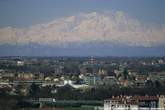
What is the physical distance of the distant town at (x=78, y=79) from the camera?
8.08 meters

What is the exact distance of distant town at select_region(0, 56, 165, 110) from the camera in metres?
8.08

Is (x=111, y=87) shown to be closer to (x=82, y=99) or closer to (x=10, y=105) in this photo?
(x=82, y=99)

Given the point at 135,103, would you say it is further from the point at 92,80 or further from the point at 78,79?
the point at 78,79

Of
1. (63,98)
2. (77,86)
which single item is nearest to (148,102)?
(63,98)

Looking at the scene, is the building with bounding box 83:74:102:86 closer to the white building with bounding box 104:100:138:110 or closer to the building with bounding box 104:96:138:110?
the building with bounding box 104:96:138:110

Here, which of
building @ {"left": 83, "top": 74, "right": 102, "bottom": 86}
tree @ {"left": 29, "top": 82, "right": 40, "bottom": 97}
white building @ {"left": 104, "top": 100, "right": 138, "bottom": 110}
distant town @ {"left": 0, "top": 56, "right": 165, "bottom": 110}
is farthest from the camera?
building @ {"left": 83, "top": 74, "right": 102, "bottom": 86}

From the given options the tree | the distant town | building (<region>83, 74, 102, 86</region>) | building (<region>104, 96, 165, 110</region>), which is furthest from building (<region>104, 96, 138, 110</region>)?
building (<region>83, 74, 102, 86</region>)

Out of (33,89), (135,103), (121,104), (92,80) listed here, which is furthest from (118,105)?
(92,80)

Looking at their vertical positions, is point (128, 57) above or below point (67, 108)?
above

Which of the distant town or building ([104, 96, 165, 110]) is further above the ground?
the distant town

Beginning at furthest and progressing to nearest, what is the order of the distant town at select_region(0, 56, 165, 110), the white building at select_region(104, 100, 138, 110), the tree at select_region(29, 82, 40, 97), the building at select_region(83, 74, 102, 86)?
the building at select_region(83, 74, 102, 86) → the tree at select_region(29, 82, 40, 97) → the distant town at select_region(0, 56, 165, 110) → the white building at select_region(104, 100, 138, 110)

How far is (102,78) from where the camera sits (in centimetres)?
938

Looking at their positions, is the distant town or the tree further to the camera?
the tree

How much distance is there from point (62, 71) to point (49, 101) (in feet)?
4.96
